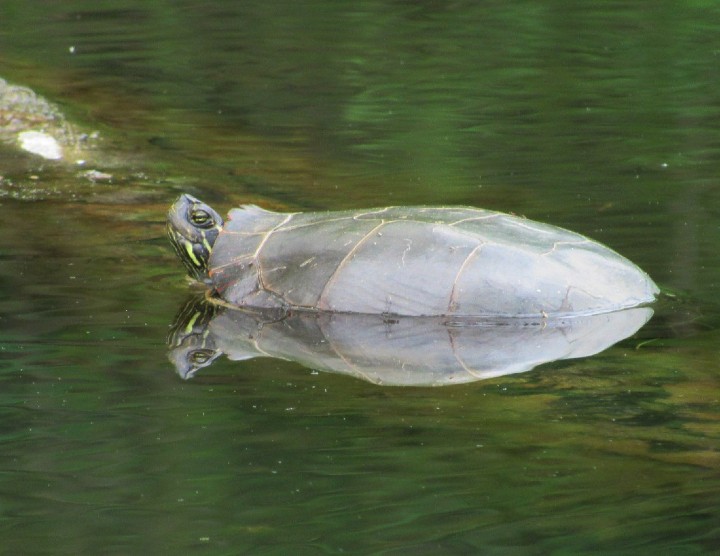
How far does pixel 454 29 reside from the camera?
12.8m

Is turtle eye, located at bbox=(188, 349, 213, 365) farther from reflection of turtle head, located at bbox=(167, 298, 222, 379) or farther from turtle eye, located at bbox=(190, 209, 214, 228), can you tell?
Result: turtle eye, located at bbox=(190, 209, 214, 228)

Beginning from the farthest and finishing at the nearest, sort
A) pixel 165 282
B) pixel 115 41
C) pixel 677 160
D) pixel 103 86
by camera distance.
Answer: pixel 115 41, pixel 103 86, pixel 677 160, pixel 165 282

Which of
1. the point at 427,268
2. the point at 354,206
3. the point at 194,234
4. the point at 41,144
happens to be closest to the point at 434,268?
the point at 427,268

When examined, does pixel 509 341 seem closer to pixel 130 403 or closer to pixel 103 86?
pixel 130 403

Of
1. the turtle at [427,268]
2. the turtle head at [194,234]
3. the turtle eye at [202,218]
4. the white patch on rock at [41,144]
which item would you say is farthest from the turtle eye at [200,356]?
the white patch on rock at [41,144]

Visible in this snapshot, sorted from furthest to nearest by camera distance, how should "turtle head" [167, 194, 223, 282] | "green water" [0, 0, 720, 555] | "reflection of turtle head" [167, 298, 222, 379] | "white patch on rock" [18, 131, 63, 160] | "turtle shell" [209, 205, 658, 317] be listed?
"white patch on rock" [18, 131, 63, 160], "turtle head" [167, 194, 223, 282], "turtle shell" [209, 205, 658, 317], "reflection of turtle head" [167, 298, 222, 379], "green water" [0, 0, 720, 555]

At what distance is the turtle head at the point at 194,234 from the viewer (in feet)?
20.6

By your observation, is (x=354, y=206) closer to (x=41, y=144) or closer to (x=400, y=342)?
(x=400, y=342)

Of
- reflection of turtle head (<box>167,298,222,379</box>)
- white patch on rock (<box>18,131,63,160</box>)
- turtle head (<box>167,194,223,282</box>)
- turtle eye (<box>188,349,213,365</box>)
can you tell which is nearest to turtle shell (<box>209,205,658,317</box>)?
reflection of turtle head (<box>167,298,222,379</box>)

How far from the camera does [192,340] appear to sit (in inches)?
212

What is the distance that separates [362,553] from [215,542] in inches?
16.3

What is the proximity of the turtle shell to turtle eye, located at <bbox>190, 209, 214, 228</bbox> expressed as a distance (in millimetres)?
465

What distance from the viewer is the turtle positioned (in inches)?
209

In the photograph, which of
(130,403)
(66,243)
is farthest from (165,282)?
(130,403)
